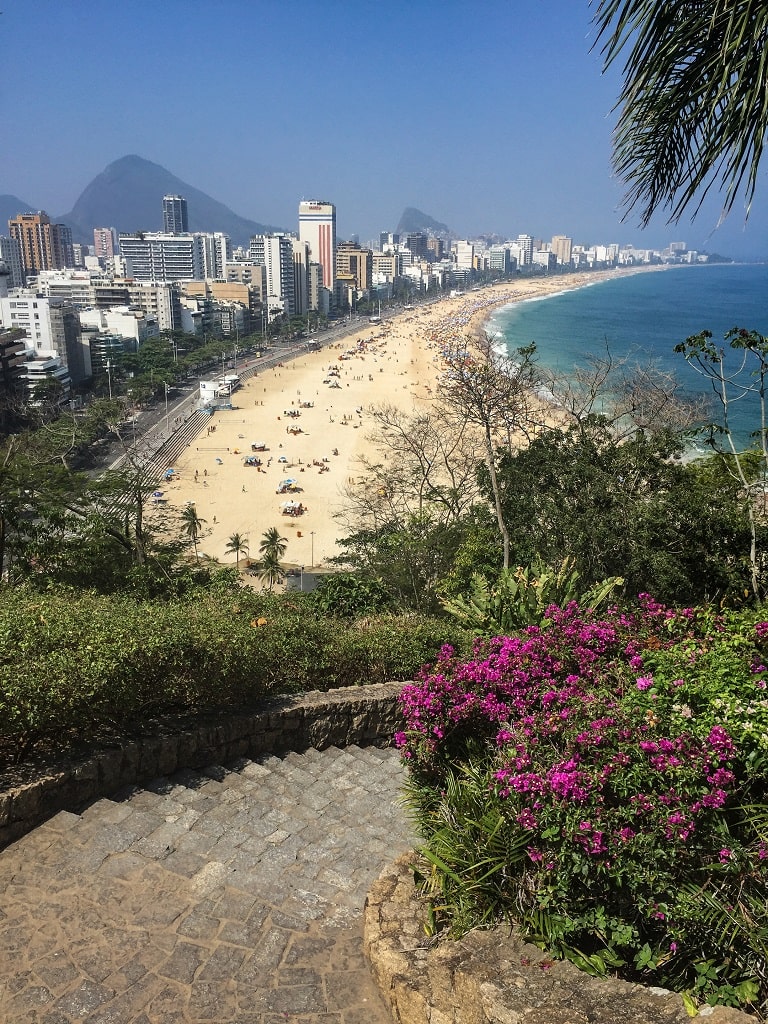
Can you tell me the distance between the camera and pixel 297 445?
36.4 metres

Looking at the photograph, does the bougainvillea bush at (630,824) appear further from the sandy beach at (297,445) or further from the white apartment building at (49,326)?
the white apartment building at (49,326)

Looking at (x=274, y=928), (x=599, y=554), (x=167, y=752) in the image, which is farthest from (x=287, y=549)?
(x=274, y=928)

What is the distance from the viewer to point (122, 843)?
3.73 metres

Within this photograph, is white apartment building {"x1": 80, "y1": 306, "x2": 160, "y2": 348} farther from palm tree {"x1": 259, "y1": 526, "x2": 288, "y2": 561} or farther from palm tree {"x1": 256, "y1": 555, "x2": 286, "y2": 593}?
palm tree {"x1": 256, "y1": 555, "x2": 286, "y2": 593}

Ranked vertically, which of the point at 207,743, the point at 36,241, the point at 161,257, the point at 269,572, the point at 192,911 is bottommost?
the point at 269,572

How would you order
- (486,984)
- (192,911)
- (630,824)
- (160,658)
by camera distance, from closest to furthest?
1. (486,984)
2. (630,824)
3. (192,911)
4. (160,658)

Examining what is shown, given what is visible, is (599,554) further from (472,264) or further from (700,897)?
(472,264)

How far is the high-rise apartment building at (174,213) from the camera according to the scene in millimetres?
164625

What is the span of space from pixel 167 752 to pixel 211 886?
1.49 metres

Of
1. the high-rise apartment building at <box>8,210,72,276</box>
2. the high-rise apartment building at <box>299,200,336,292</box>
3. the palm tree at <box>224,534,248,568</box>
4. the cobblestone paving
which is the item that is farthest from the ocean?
the high-rise apartment building at <box>8,210,72,276</box>

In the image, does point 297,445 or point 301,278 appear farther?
point 301,278

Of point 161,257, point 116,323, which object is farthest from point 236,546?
point 161,257

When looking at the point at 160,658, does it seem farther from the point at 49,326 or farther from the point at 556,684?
the point at 49,326

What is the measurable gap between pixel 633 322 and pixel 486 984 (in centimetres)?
8697
